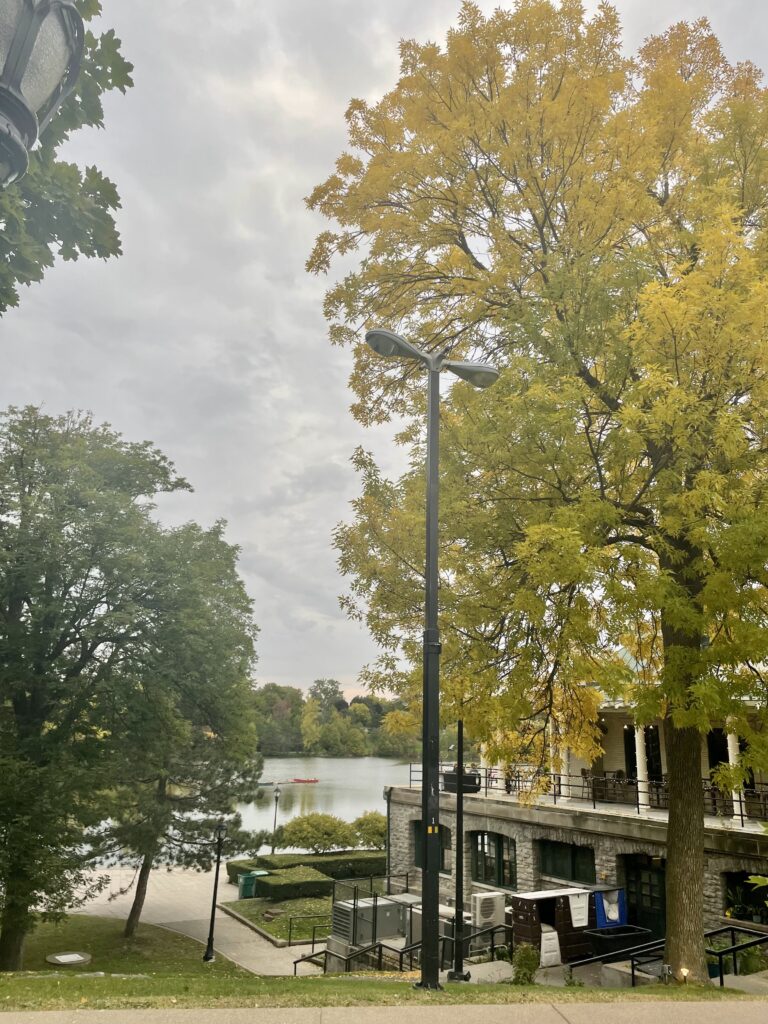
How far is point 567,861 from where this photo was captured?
21578 mm

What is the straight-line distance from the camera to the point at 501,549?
32.8 feet

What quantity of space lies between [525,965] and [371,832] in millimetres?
31013

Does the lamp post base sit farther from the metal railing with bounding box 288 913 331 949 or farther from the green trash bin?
the green trash bin

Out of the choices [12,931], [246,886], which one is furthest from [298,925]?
[12,931]

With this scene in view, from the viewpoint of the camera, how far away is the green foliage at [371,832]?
42375 millimetres

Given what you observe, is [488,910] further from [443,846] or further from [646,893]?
[443,846]

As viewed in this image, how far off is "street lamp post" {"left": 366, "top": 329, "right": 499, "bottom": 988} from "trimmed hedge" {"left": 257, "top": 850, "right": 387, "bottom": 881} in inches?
1321

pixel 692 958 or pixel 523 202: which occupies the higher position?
pixel 523 202

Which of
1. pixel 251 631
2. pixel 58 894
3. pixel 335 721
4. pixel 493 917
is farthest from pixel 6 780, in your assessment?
pixel 335 721

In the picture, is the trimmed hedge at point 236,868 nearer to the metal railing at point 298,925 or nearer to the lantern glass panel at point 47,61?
the metal railing at point 298,925

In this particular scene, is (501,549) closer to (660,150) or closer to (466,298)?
(466,298)

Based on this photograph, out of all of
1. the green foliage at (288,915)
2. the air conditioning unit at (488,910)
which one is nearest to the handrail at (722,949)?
the air conditioning unit at (488,910)

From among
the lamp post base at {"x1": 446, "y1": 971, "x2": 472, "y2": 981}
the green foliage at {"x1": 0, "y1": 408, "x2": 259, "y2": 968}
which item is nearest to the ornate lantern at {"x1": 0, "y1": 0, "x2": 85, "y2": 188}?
the lamp post base at {"x1": 446, "y1": 971, "x2": 472, "y2": 981}

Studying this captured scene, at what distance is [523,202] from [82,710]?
1625cm
